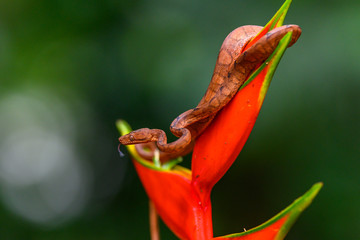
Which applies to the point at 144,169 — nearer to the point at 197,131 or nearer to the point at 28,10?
the point at 197,131

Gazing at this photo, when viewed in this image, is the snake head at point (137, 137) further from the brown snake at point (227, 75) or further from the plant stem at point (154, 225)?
the plant stem at point (154, 225)

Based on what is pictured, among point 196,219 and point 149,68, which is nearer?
point 196,219

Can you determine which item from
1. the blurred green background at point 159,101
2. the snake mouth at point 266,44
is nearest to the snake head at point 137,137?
the snake mouth at point 266,44

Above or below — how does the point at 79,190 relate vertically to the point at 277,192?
above

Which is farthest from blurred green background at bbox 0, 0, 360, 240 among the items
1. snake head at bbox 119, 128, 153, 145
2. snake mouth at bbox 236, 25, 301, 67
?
snake mouth at bbox 236, 25, 301, 67

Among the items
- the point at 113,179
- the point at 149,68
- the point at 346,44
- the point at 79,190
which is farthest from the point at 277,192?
the point at 79,190

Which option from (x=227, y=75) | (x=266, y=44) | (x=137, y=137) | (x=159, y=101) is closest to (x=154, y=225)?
(x=137, y=137)
